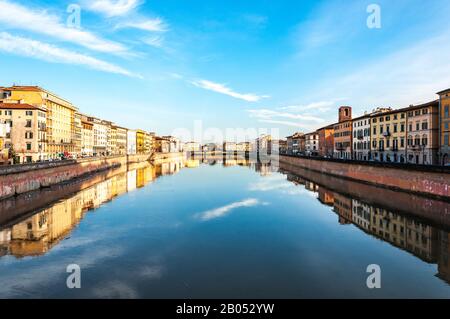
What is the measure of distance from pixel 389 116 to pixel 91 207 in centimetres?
5946

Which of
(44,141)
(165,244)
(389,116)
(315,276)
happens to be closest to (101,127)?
(44,141)

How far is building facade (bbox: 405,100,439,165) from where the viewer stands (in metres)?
51.7

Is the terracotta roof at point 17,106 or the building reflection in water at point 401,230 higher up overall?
the terracotta roof at point 17,106

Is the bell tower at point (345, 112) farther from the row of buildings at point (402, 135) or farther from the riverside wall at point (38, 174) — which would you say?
the riverside wall at point (38, 174)

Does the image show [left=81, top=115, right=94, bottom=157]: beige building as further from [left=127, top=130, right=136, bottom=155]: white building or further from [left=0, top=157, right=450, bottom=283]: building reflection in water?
[left=0, top=157, right=450, bottom=283]: building reflection in water

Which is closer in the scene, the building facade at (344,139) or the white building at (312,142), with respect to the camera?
the building facade at (344,139)

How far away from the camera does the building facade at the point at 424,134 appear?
170 ft

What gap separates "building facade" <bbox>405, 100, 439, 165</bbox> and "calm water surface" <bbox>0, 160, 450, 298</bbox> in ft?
76.9

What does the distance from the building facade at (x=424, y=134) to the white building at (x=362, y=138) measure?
1447 cm

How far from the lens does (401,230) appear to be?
23609 millimetres

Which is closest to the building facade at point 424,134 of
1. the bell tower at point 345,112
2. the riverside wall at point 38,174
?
the bell tower at point 345,112

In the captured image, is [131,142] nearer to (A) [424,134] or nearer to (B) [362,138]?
(B) [362,138]

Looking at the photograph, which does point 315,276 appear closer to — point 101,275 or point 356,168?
point 101,275

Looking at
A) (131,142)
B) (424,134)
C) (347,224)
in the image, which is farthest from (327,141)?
(131,142)
